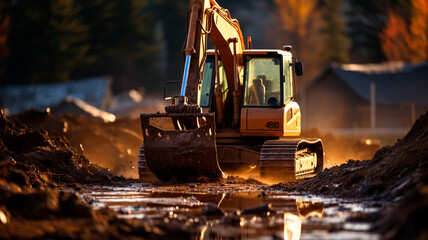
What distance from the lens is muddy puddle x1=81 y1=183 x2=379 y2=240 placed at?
8.23m

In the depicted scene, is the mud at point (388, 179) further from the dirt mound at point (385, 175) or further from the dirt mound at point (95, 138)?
the dirt mound at point (95, 138)

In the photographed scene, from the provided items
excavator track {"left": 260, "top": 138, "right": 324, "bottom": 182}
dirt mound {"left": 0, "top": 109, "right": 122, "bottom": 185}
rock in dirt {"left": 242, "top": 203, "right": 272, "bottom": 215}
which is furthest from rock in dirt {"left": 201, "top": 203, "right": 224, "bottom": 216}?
excavator track {"left": 260, "top": 138, "right": 324, "bottom": 182}

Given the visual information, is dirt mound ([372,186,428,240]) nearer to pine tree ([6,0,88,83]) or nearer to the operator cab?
the operator cab

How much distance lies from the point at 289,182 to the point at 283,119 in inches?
65.2

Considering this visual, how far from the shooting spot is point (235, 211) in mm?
10172

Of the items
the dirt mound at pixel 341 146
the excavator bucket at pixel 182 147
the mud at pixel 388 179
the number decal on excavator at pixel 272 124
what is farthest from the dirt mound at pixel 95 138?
the mud at pixel 388 179

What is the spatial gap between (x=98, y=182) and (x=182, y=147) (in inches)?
76.8

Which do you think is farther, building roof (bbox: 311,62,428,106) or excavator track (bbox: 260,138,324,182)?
building roof (bbox: 311,62,428,106)

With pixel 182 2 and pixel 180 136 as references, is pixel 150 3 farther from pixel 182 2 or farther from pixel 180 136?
pixel 180 136

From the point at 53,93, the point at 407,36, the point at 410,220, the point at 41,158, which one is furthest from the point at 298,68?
the point at 407,36

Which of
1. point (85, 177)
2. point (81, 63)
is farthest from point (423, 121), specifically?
point (81, 63)

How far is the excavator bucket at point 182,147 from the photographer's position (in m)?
14.7

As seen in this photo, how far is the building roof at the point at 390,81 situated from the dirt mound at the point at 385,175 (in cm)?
2942

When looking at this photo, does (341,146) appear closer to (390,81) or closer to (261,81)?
(261,81)
